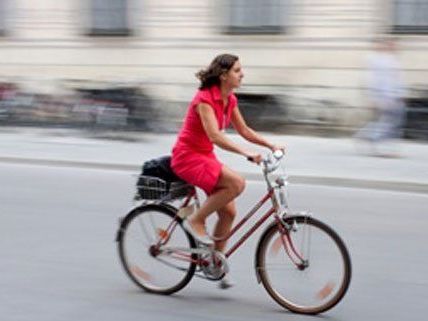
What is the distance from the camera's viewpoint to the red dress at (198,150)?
483cm

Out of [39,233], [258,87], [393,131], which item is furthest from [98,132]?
[39,233]

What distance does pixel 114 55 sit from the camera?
1691cm

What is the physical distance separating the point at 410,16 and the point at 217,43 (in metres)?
3.78

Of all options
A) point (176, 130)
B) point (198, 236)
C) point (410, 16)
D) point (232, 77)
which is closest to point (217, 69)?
point (232, 77)

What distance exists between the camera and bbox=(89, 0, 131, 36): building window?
667 inches

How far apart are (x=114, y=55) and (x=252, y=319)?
12.7 m

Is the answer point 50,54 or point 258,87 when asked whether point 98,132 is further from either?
point 50,54

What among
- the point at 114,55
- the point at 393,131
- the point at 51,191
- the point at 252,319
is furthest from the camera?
the point at 114,55

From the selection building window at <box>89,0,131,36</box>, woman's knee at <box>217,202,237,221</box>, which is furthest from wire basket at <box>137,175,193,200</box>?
building window at <box>89,0,131,36</box>

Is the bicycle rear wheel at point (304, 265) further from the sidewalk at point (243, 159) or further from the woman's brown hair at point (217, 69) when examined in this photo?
the sidewalk at point (243, 159)

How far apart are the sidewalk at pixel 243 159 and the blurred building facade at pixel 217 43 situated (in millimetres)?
1933

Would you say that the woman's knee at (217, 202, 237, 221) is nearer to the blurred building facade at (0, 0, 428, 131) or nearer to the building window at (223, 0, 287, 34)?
the blurred building facade at (0, 0, 428, 131)

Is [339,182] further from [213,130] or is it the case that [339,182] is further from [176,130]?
[213,130]

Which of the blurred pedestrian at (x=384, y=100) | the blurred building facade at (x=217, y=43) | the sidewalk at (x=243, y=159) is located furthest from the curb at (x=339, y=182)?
the blurred building facade at (x=217, y=43)
